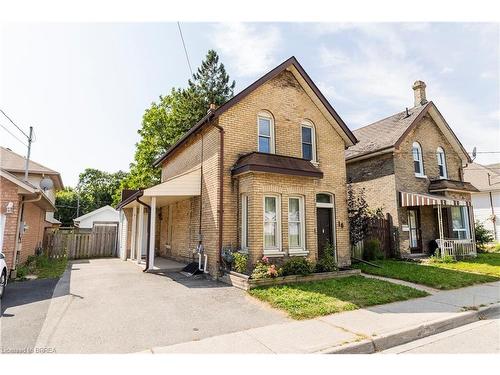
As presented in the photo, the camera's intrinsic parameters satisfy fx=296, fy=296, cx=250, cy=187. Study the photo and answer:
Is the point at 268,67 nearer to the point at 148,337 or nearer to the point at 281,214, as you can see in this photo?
the point at 281,214

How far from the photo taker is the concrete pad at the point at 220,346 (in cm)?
444

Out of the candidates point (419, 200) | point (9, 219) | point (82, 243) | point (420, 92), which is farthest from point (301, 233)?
point (82, 243)

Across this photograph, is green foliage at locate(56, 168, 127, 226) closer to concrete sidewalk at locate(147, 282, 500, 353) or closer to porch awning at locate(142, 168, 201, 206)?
porch awning at locate(142, 168, 201, 206)

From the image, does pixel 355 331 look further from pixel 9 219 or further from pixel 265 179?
pixel 9 219

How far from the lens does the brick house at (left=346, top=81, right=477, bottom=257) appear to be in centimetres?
1515

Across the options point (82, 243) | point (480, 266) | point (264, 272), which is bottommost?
point (480, 266)

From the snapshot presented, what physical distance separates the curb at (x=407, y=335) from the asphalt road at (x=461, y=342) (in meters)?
0.09

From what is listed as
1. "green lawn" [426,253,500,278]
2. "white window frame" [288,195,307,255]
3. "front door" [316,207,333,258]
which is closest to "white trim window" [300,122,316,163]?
"front door" [316,207,333,258]

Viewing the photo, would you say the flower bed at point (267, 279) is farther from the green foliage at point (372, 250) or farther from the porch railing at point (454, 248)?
the porch railing at point (454, 248)

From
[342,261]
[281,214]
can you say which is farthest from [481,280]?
[281,214]

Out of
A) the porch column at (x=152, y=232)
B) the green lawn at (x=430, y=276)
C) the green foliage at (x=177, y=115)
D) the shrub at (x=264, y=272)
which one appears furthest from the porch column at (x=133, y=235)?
the green foliage at (x=177, y=115)

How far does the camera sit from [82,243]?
18.0 m

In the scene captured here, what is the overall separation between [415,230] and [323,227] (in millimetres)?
7118
